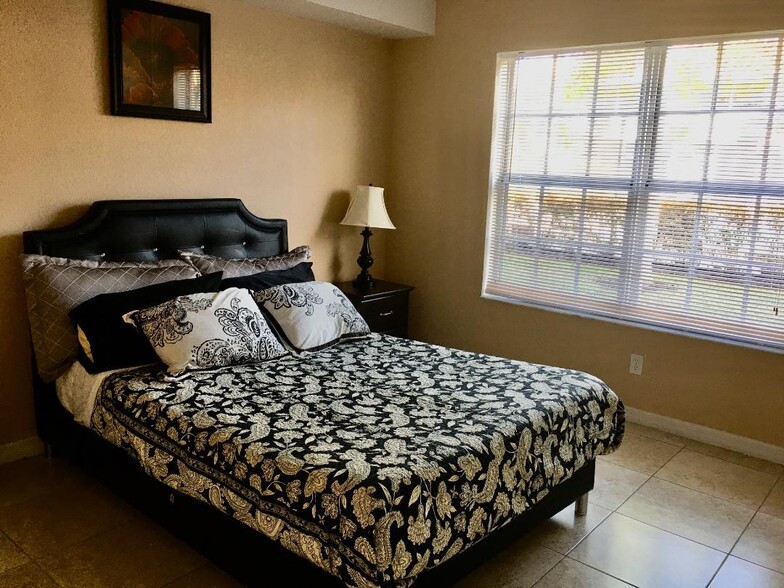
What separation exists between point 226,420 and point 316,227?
2.19 m

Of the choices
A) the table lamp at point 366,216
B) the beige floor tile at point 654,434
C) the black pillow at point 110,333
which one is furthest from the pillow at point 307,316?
the beige floor tile at point 654,434

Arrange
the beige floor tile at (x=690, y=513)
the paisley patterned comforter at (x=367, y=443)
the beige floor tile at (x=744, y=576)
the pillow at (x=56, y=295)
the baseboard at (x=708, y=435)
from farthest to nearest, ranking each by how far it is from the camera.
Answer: the baseboard at (x=708, y=435) → the pillow at (x=56, y=295) → the beige floor tile at (x=690, y=513) → the beige floor tile at (x=744, y=576) → the paisley patterned comforter at (x=367, y=443)

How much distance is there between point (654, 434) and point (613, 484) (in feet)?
2.39

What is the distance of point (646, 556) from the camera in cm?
261

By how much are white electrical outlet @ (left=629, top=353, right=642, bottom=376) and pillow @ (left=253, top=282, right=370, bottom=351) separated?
1.55 meters

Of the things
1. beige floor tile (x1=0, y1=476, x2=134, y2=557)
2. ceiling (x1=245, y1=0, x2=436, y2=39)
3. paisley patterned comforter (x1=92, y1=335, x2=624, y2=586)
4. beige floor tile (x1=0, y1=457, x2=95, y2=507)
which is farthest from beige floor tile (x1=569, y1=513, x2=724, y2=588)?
ceiling (x1=245, y1=0, x2=436, y2=39)

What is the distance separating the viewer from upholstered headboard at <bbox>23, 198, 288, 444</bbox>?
3.08 metres

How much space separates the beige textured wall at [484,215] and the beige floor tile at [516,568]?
61.2 inches

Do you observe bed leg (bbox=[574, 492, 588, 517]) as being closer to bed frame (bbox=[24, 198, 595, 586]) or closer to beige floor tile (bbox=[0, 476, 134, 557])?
A: bed frame (bbox=[24, 198, 595, 586])

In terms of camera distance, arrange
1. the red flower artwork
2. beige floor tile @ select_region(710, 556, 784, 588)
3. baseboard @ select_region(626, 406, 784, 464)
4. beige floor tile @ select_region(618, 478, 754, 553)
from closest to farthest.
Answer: beige floor tile @ select_region(710, 556, 784, 588) → beige floor tile @ select_region(618, 478, 754, 553) → the red flower artwork → baseboard @ select_region(626, 406, 784, 464)

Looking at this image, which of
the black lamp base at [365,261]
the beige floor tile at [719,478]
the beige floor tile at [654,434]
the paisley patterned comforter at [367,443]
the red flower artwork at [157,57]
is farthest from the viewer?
the black lamp base at [365,261]

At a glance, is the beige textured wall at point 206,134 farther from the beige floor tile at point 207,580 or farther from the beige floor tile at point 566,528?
the beige floor tile at point 566,528

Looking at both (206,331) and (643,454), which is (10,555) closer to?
(206,331)

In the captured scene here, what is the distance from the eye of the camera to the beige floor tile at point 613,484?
3.04 meters
